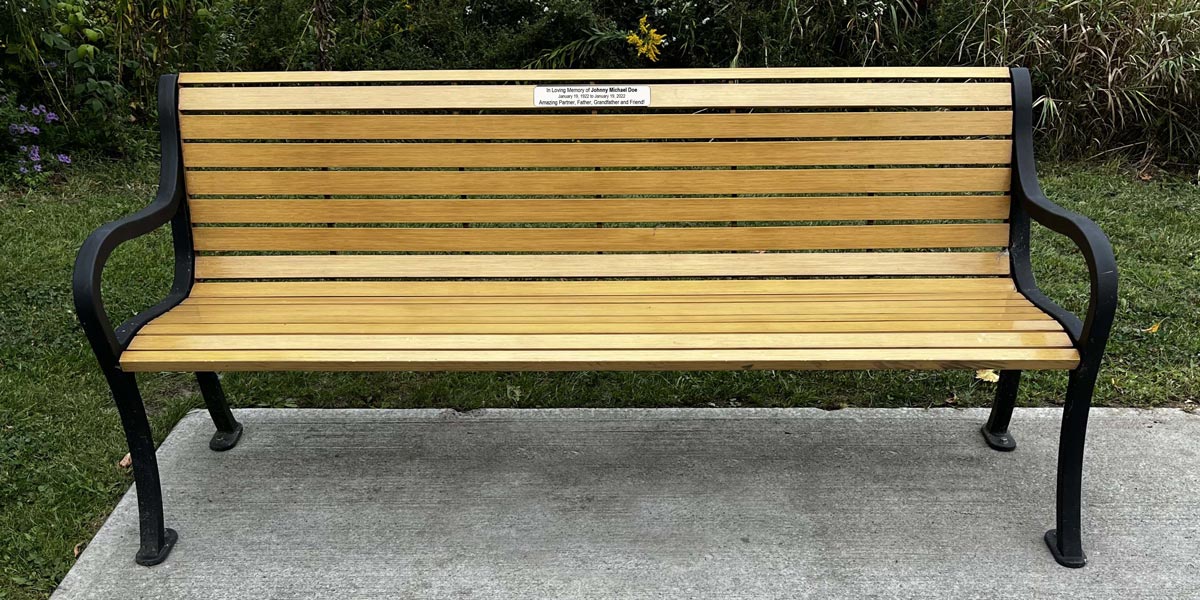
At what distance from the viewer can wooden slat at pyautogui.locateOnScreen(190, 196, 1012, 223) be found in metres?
2.91

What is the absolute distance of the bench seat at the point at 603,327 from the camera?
2.31 meters

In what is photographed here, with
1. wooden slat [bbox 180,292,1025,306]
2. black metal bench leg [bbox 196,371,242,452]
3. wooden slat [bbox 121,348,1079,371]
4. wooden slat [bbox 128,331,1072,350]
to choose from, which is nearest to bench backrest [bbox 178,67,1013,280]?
wooden slat [bbox 180,292,1025,306]

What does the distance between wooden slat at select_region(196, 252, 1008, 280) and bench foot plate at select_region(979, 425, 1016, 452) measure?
23.7 inches

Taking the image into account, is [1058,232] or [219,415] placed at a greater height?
[1058,232]

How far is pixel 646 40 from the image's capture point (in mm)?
6391

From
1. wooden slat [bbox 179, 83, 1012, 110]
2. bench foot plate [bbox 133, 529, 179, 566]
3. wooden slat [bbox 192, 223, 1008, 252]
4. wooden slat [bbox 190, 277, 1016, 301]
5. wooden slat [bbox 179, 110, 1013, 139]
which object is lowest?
bench foot plate [bbox 133, 529, 179, 566]

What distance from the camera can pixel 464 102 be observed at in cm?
290

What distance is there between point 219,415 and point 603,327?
1.42 m

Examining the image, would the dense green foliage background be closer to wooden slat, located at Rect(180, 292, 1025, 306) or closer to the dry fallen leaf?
the dry fallen leaf

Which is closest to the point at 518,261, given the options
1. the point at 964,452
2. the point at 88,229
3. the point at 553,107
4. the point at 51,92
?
the point at 553,107

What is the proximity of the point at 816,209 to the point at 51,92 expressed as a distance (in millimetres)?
5368

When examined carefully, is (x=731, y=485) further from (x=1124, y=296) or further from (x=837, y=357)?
(x=1124, y=296)

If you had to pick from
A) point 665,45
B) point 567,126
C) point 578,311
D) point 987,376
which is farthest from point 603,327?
point 665,45

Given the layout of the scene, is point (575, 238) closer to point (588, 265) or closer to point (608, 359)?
point (588, 265)
